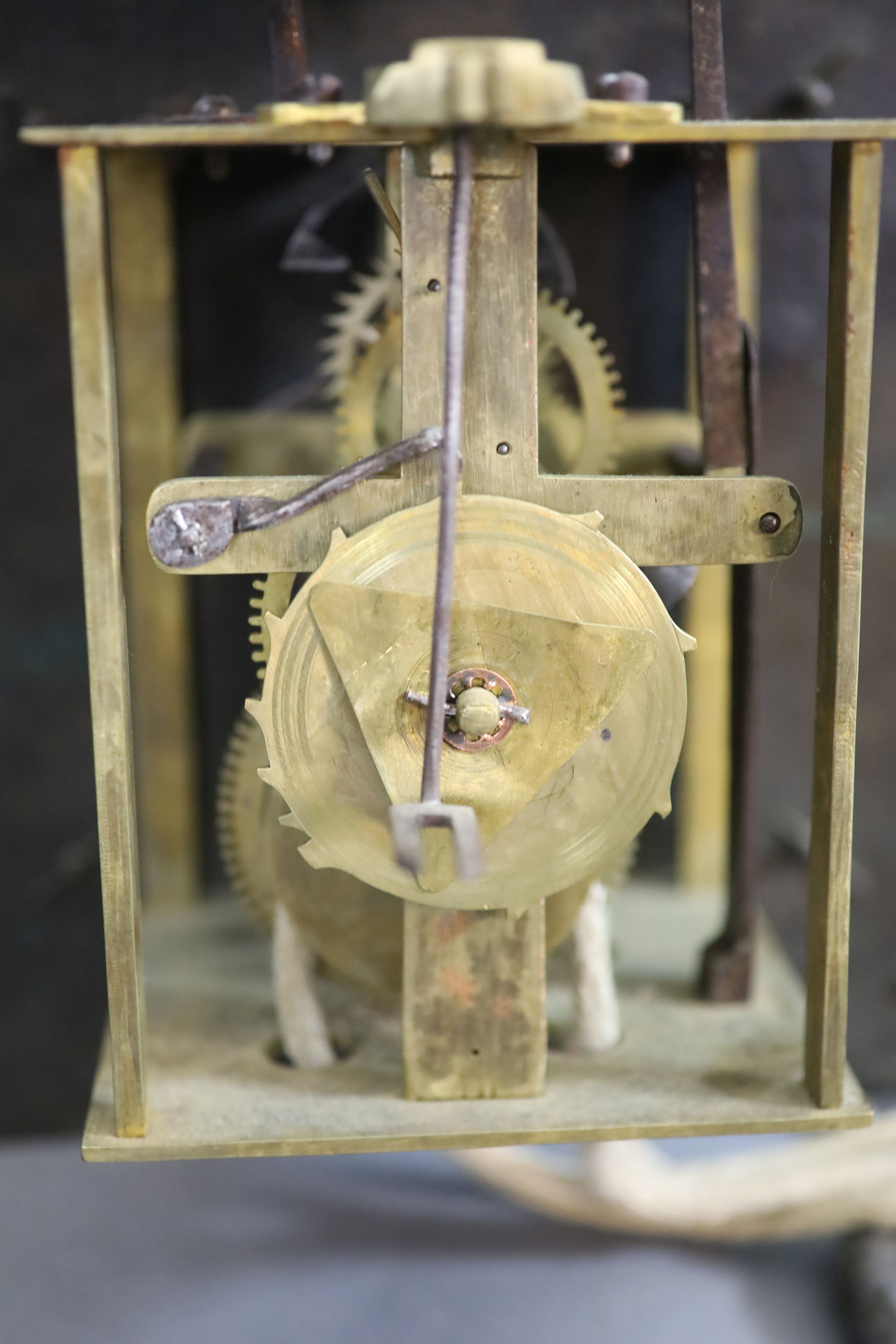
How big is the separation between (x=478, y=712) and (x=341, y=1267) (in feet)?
3.13

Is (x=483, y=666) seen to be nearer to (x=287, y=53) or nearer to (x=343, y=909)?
(x=343, y=909)

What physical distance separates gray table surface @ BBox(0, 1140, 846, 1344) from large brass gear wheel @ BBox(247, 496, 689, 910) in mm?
737

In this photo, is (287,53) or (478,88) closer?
(478,88)

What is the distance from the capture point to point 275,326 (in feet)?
5.91

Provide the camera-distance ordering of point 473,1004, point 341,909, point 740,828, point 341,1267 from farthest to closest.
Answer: point 341,1267, point 740,828, point 341,909, point 473,1004

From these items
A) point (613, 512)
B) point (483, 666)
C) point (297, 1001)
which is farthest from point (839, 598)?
point (297, 1001)

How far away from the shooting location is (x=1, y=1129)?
1.94 m

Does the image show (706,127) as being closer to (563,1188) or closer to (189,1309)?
(563,1188)

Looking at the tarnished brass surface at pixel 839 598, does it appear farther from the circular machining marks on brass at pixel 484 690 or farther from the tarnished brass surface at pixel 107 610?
the tarnished brass surface at pixel 107 610

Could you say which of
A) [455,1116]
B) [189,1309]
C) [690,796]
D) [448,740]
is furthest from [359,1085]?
[690,796]

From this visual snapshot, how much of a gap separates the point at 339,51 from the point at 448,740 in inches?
39.0

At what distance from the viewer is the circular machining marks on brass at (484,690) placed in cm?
114

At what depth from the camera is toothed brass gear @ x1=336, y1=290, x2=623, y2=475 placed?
1.44 m

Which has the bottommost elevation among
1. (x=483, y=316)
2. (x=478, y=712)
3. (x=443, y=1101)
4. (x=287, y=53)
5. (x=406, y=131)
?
(x=443, y=1101)
